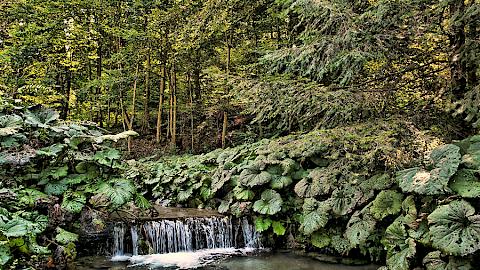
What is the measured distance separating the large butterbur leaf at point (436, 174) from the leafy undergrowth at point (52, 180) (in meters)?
4.04

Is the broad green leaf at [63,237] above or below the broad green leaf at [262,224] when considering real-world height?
above

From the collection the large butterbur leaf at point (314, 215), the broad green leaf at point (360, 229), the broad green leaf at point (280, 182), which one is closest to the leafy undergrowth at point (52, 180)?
the broad green leaf at point (280, 182)

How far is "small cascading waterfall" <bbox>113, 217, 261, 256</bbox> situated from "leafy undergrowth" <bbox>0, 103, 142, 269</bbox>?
71 centimetres

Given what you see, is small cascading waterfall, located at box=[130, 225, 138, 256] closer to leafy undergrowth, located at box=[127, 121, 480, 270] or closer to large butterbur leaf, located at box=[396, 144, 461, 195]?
leafy undergrowth, located at box=[127, 121, 480, 270]

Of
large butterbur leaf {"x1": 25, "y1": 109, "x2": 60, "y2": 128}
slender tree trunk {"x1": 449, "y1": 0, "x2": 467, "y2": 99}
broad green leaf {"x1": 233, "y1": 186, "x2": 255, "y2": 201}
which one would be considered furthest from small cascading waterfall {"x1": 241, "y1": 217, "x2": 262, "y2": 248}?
→ slender tree trunk {"x1": 449, "y1": 0, "x2": 467, "y2": 99}

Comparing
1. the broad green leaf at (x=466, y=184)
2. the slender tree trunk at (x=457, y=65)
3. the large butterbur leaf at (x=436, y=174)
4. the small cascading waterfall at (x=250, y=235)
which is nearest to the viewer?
the broad green leaf at (x=466, y=184)

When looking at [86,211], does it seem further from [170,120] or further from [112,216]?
[170,120]

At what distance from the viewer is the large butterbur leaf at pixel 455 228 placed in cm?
451

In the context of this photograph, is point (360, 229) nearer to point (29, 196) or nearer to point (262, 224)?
point (262, 224)

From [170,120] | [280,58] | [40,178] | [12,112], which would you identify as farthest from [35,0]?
[280,58]

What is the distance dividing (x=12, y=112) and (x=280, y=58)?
14.2 feet

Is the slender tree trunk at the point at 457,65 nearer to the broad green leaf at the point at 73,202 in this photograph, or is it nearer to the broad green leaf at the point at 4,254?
the broad green leaf at the point at 73,202

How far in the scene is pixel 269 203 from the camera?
7.75 m

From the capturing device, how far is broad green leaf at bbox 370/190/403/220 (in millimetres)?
5875
